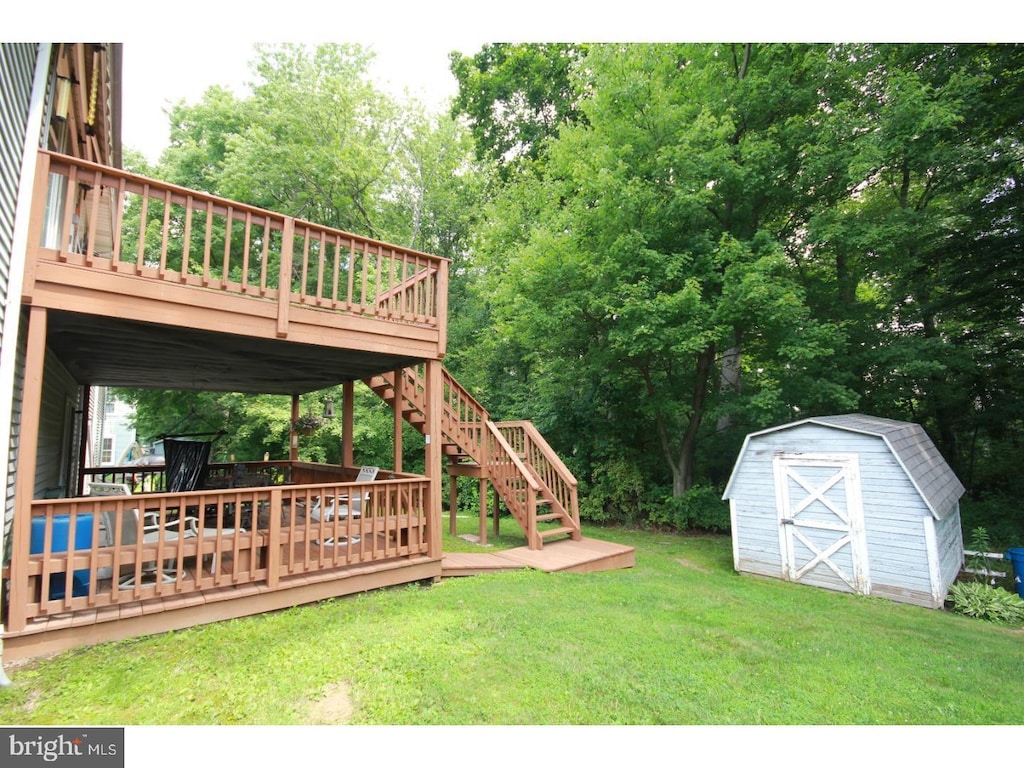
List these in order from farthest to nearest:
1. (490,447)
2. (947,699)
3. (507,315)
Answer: (507,315) → (490,447) → (947,699)

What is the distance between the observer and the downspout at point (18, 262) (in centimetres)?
294

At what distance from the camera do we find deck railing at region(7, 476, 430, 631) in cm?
324

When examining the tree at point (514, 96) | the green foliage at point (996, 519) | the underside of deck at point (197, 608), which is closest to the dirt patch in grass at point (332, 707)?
the underside of deck at point (197, 608)

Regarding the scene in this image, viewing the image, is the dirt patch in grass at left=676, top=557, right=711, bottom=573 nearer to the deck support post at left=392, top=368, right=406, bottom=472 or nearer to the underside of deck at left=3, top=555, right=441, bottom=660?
the underside of deck at left=3, top=555, right=441, bottom=660

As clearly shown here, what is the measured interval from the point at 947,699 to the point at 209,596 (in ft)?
17.8

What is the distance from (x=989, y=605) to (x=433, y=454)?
6534 mm

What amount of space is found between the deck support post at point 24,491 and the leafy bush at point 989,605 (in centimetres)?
873

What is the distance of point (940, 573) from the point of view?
18.7ft

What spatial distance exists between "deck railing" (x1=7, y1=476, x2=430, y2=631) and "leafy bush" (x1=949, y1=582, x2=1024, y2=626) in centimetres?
630

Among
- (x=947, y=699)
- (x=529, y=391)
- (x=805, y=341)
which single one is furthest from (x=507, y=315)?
(x=947, y=699)

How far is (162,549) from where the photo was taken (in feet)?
11.8

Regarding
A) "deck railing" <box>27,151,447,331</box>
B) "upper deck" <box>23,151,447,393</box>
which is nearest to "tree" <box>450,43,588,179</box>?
"deck railing" <box>27,151,447,331</box>
